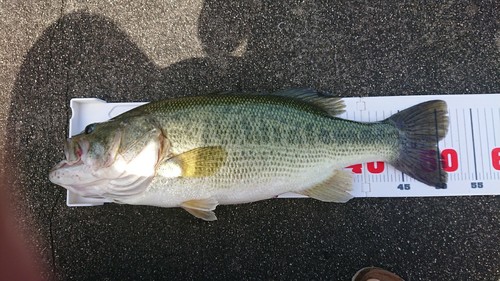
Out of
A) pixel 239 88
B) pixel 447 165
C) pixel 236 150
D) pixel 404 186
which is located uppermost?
pixel 239 88

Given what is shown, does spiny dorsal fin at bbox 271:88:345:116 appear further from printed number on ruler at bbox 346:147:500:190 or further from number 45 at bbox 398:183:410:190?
number 45 at bbox 398:183:410:190

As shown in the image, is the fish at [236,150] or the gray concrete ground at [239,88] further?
the gray concrete ground at [239,88]

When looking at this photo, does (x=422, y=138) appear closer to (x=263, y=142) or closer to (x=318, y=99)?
(x=318, y=99)

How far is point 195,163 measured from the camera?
189cm

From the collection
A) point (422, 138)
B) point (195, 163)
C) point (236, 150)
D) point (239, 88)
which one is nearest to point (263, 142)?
point (236, 150)

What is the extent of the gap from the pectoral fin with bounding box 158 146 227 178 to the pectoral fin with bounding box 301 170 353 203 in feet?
1.69

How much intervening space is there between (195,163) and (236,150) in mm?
205

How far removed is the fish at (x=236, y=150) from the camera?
1888 mm

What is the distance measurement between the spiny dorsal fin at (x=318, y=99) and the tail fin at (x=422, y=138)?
0.28 m

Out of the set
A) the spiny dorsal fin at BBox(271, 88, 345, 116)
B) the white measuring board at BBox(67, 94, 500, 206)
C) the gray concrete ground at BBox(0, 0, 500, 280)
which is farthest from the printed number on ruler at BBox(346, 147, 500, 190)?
the spiny dorsal fin at BBox(271, 88, 345, 116)

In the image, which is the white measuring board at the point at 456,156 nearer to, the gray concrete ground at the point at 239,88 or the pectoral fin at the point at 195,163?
the gray concrete ground at the point at 239,88

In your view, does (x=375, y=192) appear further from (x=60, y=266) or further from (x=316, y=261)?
(x=60, y=266)

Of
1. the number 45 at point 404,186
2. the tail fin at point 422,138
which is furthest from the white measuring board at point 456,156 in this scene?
the tail fin at point 422,138

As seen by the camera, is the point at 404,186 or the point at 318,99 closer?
the point at 318,99
